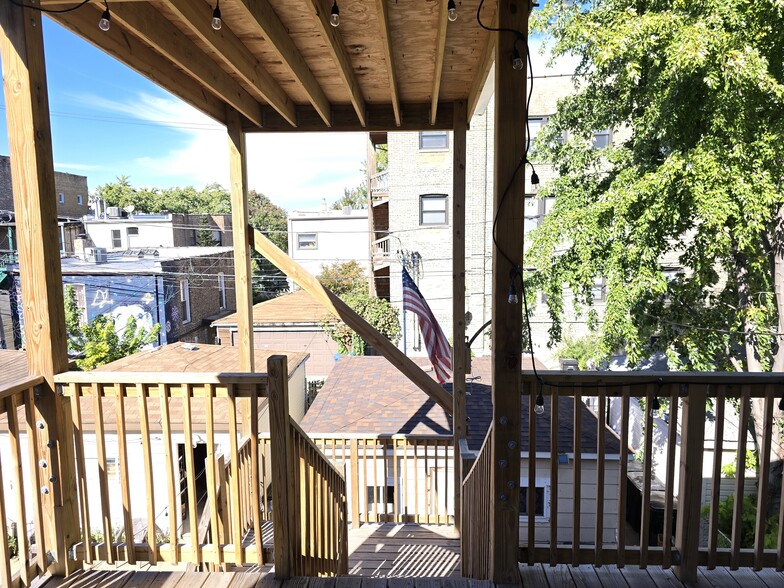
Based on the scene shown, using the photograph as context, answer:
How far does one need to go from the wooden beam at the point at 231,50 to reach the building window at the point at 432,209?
406 inches

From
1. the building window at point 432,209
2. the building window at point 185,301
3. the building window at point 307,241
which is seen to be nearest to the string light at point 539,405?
the building window at point 432,209

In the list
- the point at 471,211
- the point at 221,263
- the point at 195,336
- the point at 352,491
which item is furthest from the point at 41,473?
the point at 221,263

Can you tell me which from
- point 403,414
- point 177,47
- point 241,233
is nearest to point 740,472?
point 177,47

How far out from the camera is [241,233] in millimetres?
4398

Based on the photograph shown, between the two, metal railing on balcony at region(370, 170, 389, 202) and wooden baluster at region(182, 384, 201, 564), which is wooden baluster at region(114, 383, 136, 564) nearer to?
wooden baluster at region(182, 384, 201, 564)

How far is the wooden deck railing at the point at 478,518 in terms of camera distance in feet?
7.36

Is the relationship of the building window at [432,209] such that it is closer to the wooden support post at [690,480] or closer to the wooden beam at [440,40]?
the wooden beam at [440,40]

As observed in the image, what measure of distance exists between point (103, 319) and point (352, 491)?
9.98 metres

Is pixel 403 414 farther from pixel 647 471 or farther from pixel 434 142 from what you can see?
pixel 434 142

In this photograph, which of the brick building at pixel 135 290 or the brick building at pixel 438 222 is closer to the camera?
the brick building at pixel 438 222

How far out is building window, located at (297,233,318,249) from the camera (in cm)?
2125

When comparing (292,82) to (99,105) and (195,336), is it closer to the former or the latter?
(195,336)

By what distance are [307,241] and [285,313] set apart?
546 centimetres

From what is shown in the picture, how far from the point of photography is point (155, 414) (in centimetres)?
734
